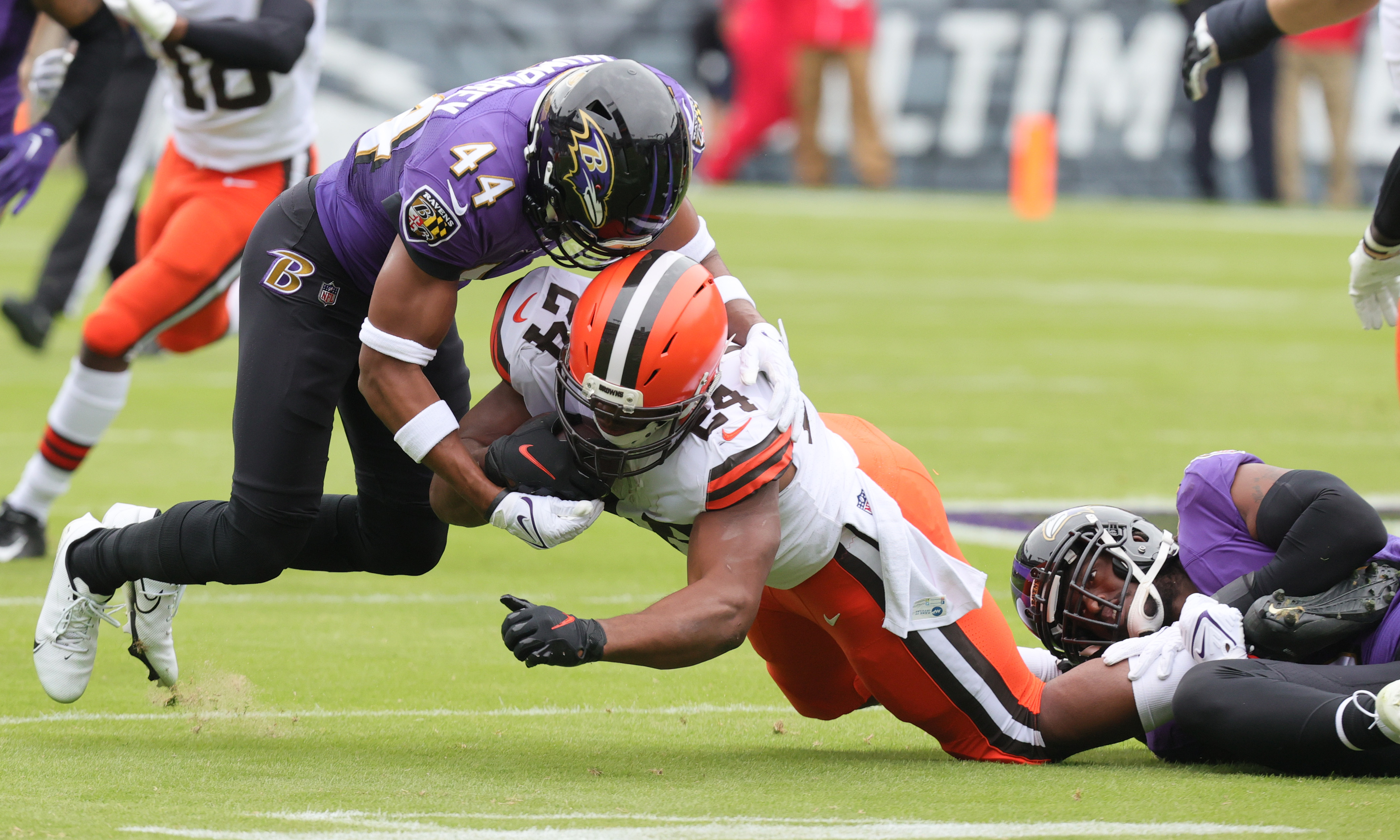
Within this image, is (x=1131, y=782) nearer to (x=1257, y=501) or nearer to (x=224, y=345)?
(x=1257, y=501)

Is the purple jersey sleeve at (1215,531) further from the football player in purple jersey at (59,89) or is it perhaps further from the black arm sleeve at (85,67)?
the black arm sleeve at (85,67)

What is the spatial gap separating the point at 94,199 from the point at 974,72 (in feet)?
41.8

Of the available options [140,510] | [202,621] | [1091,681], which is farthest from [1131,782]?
[202,621]

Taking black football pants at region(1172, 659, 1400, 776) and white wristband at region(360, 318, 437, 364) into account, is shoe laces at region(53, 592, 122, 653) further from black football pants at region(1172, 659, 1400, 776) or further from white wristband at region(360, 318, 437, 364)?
black football pants at region(1172, 659, 1400, 776)

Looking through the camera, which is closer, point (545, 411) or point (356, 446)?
point (545, 411)

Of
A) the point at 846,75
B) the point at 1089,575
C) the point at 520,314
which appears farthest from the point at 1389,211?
the point at 846,75

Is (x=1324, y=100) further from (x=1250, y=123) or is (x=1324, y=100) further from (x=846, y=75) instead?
(x=846, y=75)

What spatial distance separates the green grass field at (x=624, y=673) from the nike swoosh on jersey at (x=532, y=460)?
0.64 meters

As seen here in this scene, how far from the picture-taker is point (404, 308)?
156 inches

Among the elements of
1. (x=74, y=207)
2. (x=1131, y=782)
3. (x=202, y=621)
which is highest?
(x=1131, y=782)

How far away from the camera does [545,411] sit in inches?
160

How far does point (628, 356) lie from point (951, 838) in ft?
3.70

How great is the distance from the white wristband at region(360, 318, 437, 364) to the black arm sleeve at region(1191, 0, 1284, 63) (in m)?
2.44

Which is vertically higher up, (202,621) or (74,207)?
(202,621)
